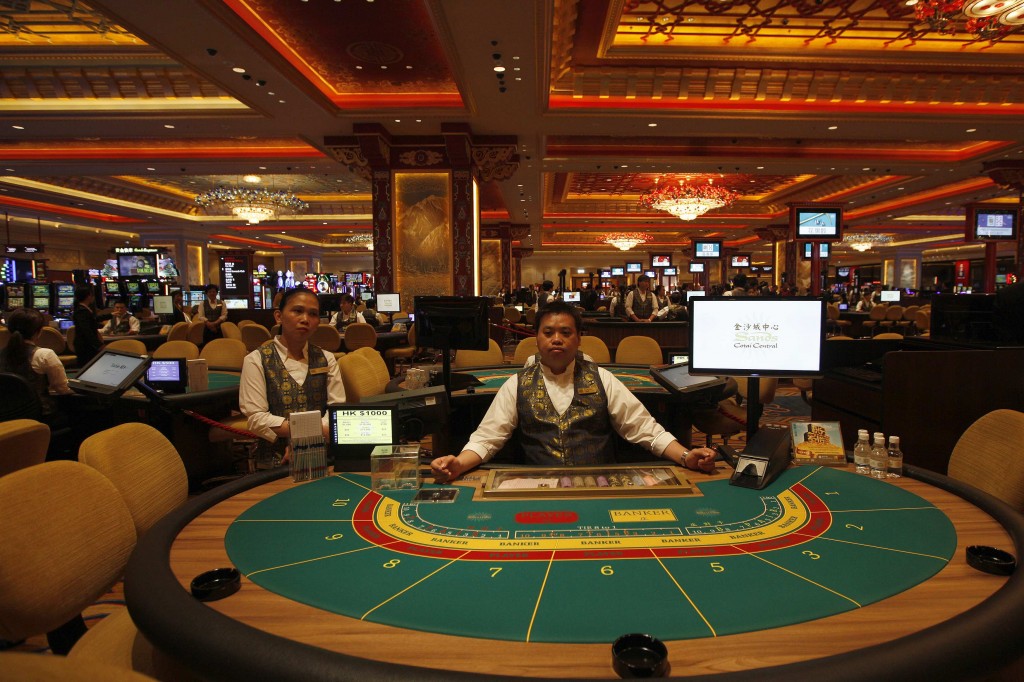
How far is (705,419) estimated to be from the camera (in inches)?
145

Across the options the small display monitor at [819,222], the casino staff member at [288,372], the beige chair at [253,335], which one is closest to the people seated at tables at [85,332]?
the beige chair at [253,335]

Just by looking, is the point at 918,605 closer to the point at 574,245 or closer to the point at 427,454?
the point at 427,454

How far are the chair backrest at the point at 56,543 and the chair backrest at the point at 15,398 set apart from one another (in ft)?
8.11

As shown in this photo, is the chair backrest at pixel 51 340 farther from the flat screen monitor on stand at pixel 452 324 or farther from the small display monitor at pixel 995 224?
the small display monitor at pixel 995 224

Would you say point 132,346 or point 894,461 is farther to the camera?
point 132,346

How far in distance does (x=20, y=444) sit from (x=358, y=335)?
5.18 meters

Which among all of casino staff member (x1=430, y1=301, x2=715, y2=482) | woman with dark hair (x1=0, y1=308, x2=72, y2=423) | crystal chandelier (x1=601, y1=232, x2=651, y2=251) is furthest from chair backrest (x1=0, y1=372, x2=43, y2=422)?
crystal chandelier (x1=601, y1=232, x2=651, y2=251)

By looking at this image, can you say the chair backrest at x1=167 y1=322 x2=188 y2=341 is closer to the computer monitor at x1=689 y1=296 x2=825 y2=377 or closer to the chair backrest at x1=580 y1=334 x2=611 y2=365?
the chair backrest at x1=580 y1=334 x2=611 y2=365

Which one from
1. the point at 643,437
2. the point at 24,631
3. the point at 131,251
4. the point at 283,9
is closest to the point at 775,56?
the point at 283,9

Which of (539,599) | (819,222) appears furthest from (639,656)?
(819,222)

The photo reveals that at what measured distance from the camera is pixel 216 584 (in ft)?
3.49

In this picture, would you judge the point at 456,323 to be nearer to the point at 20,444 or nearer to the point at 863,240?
the point at 20,444

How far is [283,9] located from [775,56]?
4750 mm

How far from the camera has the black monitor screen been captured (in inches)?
124
